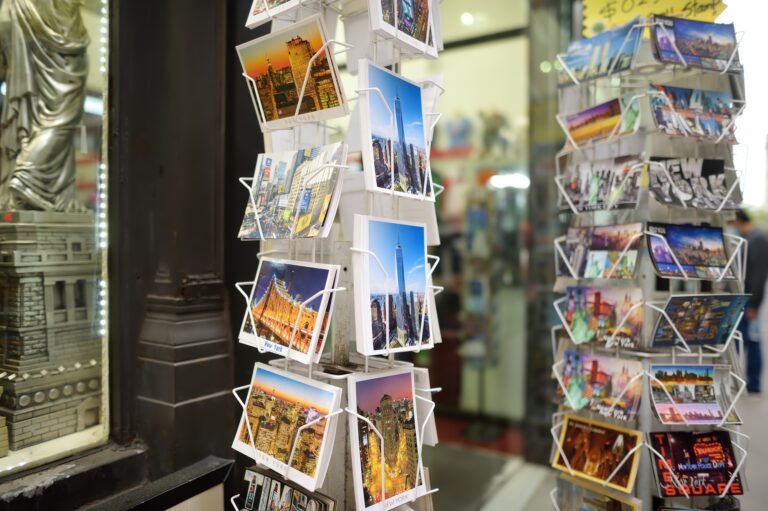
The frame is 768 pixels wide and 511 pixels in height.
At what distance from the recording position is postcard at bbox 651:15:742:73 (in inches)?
64.9

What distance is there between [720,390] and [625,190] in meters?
0.68

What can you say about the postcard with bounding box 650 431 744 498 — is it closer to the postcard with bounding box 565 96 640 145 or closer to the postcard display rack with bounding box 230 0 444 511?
the postcard display rack with bounding box 230 0 444 511

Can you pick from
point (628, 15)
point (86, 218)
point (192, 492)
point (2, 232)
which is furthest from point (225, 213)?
point (628, 15)

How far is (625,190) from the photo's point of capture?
170 cm

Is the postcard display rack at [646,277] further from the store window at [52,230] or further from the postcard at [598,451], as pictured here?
the store window at [52,230]

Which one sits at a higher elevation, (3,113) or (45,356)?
(3,113)

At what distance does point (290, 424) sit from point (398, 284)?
1.35 ft

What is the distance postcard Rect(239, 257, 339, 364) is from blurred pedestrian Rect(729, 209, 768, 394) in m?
2.96

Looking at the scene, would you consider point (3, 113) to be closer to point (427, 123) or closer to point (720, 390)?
point (427, 123)

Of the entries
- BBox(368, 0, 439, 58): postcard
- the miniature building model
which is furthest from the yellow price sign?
the miniature building model

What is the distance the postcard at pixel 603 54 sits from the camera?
5.60 feet

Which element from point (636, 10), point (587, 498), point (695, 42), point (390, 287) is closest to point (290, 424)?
point (390, 287)

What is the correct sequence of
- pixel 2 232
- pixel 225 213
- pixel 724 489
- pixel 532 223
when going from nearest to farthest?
pixel 724 489 → pixel 2 232 → pixel 225 213 → pixel 532 223

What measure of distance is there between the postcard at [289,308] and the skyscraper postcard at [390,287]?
0.08m
